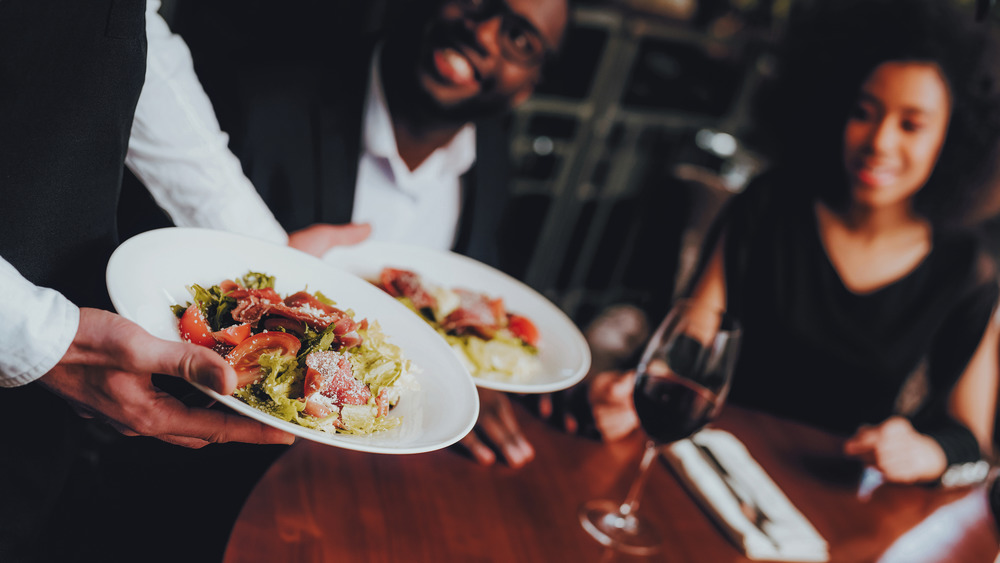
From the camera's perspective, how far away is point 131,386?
0.84 meters

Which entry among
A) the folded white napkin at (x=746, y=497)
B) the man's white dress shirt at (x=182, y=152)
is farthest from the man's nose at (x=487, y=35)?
the folded white napkin at (x=746, y=497)

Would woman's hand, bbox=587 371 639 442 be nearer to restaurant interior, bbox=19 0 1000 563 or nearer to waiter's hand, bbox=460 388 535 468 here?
restaurant interior, bbox=19 0 1000 563

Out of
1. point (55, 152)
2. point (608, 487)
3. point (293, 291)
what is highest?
point (55, 152)

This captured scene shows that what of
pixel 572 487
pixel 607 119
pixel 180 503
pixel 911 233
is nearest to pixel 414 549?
pixel 572 487

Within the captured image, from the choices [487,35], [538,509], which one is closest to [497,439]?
[538,509]

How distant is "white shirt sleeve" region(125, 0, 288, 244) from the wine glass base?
827 millimetres

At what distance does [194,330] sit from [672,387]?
737mm

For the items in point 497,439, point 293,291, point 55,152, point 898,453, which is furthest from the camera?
point 898,453

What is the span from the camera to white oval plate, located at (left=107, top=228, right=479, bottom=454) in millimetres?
781

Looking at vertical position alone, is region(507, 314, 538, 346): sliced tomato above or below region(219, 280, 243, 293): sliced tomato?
below

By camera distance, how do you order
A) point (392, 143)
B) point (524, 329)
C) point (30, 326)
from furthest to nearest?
point (392, 143), point (524, 329), point (30, 326)

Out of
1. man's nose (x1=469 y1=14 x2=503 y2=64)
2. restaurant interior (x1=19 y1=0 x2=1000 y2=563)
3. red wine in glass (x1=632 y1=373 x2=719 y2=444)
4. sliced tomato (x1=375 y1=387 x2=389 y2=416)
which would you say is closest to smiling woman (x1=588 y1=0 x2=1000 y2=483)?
restaurant interior (x1=19 y1=0 x2=1000 y2=563)

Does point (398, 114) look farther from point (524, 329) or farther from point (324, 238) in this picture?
point (524, 329)

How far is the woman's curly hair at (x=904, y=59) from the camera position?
204 cm
